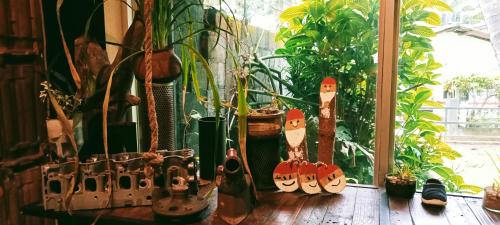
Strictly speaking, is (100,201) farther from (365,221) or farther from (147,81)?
(365,221)

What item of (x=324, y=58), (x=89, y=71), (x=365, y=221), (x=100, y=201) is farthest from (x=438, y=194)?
(x=89, y=71)

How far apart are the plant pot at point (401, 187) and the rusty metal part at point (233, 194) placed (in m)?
0.53

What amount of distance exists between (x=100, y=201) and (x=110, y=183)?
7cm

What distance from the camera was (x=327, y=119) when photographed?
1330 mm

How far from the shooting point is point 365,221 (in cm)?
109

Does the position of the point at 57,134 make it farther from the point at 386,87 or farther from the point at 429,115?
the point at 429,115

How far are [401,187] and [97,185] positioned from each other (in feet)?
3.42

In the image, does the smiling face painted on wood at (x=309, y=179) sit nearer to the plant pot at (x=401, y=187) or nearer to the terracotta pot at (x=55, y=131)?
the plant pot at (x=401, y=187)

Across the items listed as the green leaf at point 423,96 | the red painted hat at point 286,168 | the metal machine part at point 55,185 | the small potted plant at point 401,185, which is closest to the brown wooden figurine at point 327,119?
the red painted hat at point 286,168

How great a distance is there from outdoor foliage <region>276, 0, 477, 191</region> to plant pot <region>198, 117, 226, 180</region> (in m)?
0.47

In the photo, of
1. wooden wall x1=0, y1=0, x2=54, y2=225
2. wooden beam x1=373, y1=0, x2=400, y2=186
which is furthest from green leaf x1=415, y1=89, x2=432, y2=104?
wooden wall x1=0, y1=0, x2=54, y2=225

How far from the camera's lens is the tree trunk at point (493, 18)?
1.29m

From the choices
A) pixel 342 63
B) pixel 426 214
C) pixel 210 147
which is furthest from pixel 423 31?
pixel 210 147

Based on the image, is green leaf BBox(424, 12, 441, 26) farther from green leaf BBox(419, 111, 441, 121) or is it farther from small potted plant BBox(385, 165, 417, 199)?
small potted plant BBox(385, 165, 417, 199)
